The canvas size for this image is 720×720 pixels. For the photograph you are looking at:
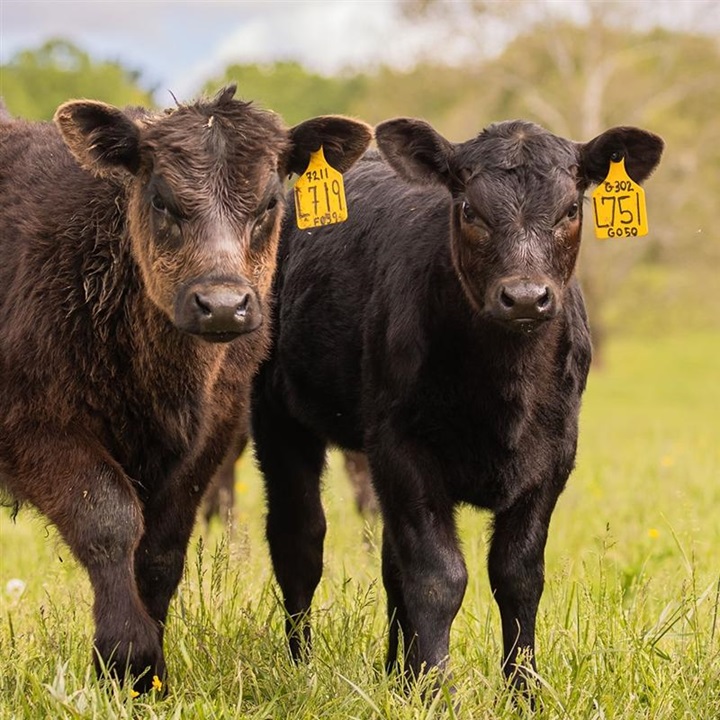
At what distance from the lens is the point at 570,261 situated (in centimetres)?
498

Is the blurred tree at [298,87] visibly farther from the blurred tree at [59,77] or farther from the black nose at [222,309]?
the black nose at [222,309]

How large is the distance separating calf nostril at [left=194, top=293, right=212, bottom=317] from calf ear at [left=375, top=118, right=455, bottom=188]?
1.20 meters

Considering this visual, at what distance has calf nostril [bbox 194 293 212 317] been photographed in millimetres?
4332

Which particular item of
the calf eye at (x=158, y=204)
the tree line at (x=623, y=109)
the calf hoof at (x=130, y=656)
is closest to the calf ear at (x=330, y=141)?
the calf eye at (x=158, y=204)

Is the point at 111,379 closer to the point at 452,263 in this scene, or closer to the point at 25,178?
the point at 25,178

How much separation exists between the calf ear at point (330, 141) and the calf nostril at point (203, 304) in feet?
3.30

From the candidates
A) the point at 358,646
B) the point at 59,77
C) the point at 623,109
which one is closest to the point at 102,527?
the point at 358,646

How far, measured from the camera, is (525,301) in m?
4.57

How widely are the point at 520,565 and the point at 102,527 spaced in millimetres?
1586

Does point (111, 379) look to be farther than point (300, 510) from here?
No

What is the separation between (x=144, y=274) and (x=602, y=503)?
209 inches

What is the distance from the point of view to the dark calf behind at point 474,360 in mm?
4812

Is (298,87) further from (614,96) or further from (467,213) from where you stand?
(467,213)

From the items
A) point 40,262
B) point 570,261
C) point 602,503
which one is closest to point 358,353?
point 570,261
